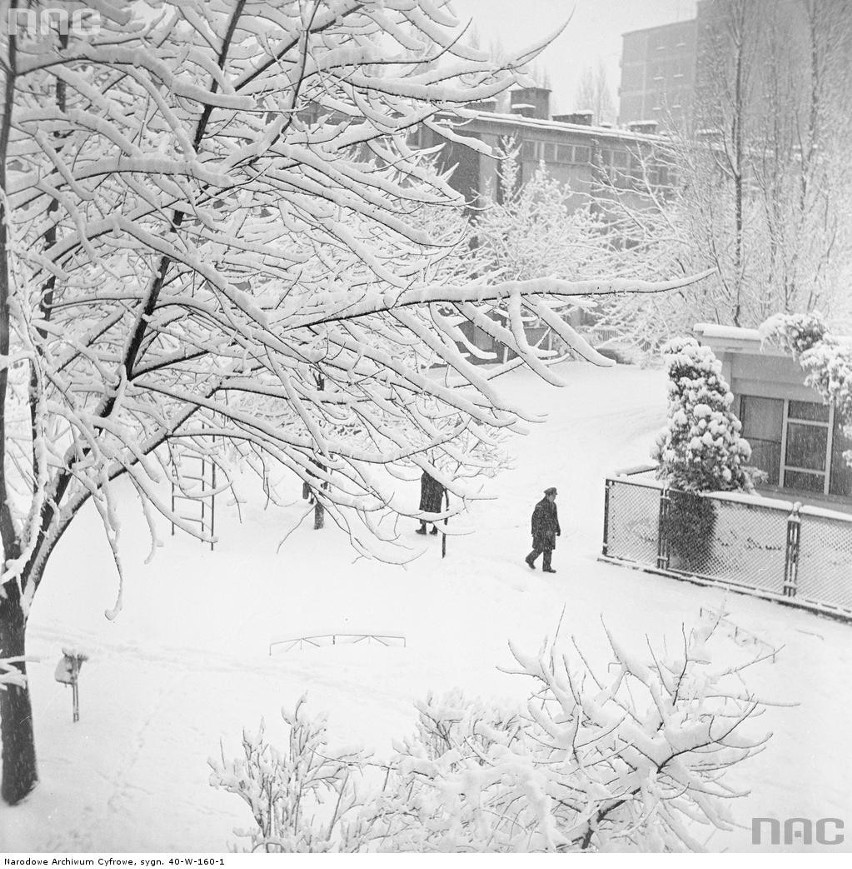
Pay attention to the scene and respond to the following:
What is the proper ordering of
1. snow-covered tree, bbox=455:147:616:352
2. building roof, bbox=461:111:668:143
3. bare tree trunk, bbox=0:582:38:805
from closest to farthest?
bare tree trunk, bbox=0:582:38:805, building roof, bbox=461:111:668:143, snow-covered tree, bbox=455:147:616:352

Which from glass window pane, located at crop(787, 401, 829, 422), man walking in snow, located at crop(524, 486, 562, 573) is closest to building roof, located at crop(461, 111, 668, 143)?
man walking in snow, located at crop(524, 486, 562, 573)

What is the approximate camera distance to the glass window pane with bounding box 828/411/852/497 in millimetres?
4246

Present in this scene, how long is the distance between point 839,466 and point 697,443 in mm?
870

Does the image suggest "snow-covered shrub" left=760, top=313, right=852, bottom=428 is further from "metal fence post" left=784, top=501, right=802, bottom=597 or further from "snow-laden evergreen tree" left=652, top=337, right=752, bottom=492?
"metal fence post" left=784, top=501, right=802, bottom=597

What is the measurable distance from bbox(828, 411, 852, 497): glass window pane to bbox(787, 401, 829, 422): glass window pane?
6cm

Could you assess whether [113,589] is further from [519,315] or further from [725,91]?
[725,91]

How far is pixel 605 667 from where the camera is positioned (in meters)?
2.82

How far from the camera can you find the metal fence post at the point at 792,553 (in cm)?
375

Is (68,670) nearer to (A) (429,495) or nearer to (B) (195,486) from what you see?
(B) (195,486)

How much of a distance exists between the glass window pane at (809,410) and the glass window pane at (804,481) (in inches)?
12.4

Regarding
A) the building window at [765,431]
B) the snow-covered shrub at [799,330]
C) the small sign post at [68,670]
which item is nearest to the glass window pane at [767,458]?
the building window at [765,431]

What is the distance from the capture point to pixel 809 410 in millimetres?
Result: 4348

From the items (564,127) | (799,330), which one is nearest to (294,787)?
(564,127)

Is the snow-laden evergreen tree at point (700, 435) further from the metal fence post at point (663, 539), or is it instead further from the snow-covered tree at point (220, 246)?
the snow-covered tree at point (220, 246)
